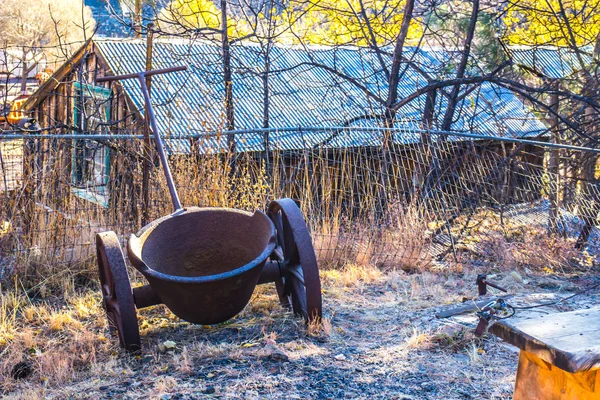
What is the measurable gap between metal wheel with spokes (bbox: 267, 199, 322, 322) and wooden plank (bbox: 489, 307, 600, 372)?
5.57 feet

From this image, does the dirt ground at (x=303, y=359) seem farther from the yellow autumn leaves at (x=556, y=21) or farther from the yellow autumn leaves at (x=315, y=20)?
the yellow autumn leaves at (x=556, y=21)

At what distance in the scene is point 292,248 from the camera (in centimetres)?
412

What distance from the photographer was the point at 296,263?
4184 millimetres

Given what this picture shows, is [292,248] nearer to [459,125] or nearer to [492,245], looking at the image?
[492,245]

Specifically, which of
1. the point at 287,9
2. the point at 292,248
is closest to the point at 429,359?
the point at 292,248

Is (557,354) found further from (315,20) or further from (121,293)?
(315,20)

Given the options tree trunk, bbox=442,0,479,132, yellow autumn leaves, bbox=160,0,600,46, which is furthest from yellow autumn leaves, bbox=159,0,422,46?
tree trunk, bbox=442,0,479,132

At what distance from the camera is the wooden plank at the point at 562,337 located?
1.86m

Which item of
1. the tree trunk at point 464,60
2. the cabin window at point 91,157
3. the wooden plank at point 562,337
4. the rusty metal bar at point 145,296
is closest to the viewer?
the wooden plank at point 562,337

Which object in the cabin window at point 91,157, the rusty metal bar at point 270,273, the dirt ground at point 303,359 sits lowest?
the dirt ground at point 303,359

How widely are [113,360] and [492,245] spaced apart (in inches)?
166

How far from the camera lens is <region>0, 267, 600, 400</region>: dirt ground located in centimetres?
319

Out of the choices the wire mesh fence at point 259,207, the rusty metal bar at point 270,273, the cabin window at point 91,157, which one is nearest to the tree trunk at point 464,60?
the wire mesh fence at point 259,207

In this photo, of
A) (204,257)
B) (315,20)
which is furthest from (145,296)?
(315,20)
